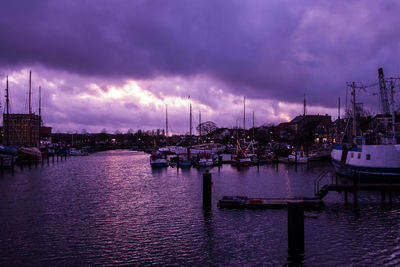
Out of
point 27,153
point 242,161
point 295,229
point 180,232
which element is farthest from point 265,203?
point 27,153

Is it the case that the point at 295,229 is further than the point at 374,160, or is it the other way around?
the point at 374,160

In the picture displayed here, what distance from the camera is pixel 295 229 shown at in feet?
62.5

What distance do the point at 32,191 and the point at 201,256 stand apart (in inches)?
1326

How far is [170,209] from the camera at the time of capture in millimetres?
32406

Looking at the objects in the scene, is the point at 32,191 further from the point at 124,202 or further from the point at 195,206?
the point at 195,206

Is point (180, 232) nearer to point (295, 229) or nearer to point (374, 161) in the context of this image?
point (295, 229)

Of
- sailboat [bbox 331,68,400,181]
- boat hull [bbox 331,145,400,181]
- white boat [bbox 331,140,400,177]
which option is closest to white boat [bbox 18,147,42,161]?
sailboat [bbox 331,68,400,181]

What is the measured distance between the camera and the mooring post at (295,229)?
1840 cm

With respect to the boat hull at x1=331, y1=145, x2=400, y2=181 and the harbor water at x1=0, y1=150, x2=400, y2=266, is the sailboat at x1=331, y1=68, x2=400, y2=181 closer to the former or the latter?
the boat hull at x1=331, y1=145, x2=400, y2=181

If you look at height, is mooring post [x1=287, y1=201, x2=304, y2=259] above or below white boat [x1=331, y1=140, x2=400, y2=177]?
below

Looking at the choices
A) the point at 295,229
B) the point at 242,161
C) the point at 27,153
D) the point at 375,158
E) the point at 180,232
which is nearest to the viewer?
the point at 295,229

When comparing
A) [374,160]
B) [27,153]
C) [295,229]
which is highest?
[374,160]

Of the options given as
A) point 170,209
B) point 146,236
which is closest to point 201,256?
point 146,236

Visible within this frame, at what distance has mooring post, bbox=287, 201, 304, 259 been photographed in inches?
724
